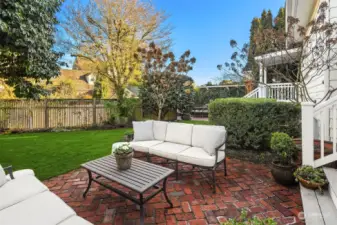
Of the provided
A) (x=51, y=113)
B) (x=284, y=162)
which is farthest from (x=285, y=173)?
(x=51, y=113)

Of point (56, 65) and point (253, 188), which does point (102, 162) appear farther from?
point (56, 65)

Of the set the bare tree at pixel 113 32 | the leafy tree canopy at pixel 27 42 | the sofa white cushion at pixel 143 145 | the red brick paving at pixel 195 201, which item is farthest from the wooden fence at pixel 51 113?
the red brick paving at pixel 195 201

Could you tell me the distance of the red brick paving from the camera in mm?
2483

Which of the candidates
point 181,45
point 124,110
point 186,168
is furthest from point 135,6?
point 186,168

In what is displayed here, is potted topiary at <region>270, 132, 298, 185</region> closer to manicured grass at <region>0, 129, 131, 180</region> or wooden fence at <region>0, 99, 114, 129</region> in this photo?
manicured grass at <region>0, 129, 131, 180</region>

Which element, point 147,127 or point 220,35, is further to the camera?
point 220,35

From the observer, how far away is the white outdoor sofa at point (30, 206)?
1.64 meters

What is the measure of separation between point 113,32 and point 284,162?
9944 mm

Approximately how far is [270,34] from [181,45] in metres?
7.25

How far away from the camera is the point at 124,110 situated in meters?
10.6

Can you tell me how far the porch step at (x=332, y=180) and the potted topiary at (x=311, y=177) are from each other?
6 cm

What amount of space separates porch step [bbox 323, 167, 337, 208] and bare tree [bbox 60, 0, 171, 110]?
8750mm

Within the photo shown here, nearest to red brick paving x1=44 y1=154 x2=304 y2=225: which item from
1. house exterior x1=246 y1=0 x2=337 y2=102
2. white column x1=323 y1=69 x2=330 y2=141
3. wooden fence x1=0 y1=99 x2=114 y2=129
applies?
white column x1=323 y1=69 x2=330 y2=141

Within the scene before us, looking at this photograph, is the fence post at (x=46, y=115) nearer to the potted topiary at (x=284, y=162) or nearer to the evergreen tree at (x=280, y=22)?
the potted topiary at (x=284, y=162)
